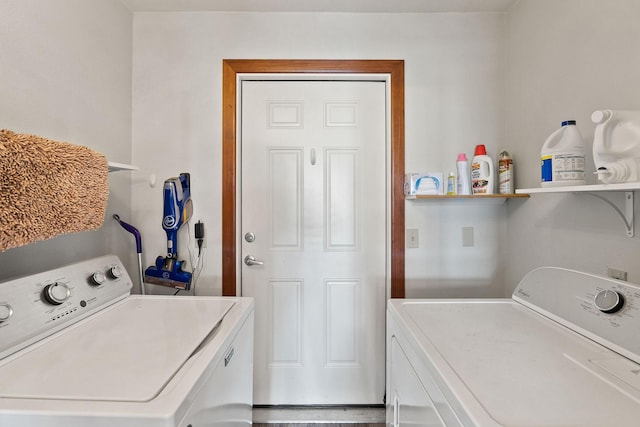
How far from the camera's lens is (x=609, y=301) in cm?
87

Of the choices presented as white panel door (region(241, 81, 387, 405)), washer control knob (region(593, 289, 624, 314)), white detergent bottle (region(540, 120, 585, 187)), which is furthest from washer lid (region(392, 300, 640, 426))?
white panel door (region(241, 81, 387, 405))

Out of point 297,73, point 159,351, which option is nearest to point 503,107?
point 297,73

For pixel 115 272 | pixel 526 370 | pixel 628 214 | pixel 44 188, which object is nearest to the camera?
pixel 526 370

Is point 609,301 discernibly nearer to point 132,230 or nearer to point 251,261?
point 251,261

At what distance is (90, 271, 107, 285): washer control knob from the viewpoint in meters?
1.12

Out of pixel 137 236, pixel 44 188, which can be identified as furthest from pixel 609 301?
pixel 137 236

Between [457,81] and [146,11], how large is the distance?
1.85m

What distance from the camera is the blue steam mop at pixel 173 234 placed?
1.57m

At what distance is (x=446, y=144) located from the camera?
1718 millimetres

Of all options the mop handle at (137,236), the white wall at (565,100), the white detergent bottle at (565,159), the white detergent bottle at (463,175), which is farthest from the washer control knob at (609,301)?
the mop handle at (137,236)

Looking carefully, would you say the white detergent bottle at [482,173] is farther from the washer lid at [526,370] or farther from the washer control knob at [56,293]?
the washer control knob at [56,293]

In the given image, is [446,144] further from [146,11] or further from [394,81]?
[146,11]

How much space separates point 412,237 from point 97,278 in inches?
60.1

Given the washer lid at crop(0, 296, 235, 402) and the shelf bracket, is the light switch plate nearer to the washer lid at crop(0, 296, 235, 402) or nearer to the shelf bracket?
the shelf bracket
